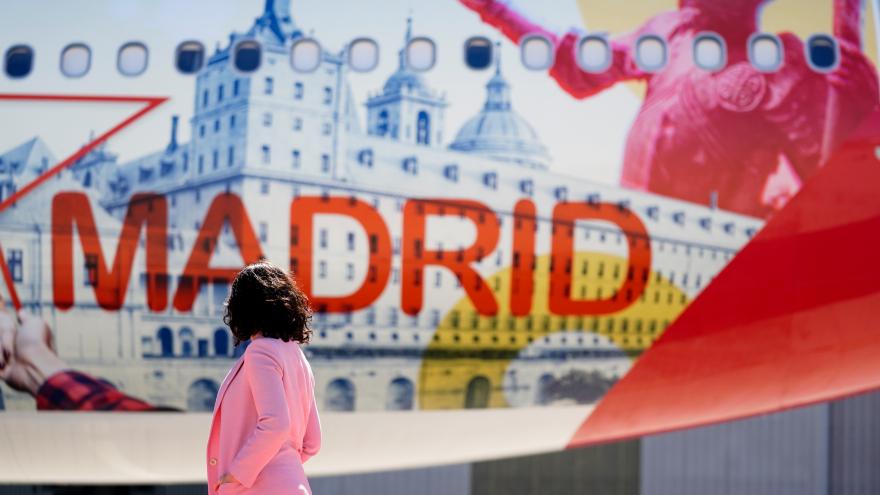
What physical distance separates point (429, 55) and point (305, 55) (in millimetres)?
515

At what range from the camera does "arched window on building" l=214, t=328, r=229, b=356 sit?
17.4 ft

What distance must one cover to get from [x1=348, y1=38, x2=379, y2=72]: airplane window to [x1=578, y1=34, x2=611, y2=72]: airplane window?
34.2 inches

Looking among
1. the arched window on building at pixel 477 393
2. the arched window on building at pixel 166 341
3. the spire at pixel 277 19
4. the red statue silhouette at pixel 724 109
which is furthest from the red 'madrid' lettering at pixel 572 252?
the arched window on building at pixel 166 341

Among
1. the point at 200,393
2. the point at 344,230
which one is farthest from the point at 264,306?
the point at 200,393

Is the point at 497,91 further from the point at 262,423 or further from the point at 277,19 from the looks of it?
the point at 262,423

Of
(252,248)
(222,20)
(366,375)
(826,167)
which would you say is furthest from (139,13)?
(826,167)

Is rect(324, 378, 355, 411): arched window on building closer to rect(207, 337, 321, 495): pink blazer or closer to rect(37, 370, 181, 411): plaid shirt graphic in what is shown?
rect(37, 370, 181, 411): plaid shirt graphic

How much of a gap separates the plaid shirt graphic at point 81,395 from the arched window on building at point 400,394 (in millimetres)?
900

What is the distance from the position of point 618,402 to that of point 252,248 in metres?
1.74

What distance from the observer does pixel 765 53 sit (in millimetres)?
5496

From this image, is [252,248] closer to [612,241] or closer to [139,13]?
[139,13]

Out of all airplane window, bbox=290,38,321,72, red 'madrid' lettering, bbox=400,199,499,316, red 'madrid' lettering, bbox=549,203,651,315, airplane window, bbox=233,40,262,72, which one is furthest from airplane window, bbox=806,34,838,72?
airplane window, bbox=233,40,262,72

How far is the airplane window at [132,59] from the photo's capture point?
5.28 metres

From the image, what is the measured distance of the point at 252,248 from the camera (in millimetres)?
5238
